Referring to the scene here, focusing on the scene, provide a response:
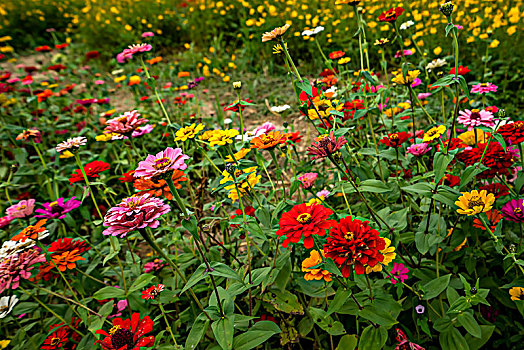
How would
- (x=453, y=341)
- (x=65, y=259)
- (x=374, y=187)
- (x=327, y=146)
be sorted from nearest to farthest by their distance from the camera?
(x=327, y=146) < (x=453, y=341) < (x=374, y=187) < (x=65, y=259)

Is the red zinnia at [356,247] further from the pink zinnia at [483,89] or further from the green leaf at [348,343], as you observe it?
the pink zinnia at [483,89]

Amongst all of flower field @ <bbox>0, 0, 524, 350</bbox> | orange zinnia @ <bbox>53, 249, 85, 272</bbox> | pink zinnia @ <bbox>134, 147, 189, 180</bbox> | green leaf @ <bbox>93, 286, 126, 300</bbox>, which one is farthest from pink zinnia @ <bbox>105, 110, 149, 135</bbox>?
green leaf @ <bbox>93, 286, 126, 300</bbox>

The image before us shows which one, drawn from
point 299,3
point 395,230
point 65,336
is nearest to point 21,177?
point 65,336

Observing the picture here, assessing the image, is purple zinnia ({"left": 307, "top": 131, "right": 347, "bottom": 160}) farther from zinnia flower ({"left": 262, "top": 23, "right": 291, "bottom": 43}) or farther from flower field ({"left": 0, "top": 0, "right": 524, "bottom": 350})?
zinnia flower ({"left": 262, "top": 23, "right": 291, "bottom": 43})

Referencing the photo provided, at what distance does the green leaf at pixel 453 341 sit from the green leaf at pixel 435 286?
0.46ft

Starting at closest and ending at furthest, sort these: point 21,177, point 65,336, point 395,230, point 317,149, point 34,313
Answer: point 317,149 → point 395,230 → point 65,336 → point 34,313 → point 21,177

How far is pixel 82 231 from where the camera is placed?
2361mm

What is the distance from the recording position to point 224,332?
3.34 ft

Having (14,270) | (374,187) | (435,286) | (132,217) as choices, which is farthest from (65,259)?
(435,286)

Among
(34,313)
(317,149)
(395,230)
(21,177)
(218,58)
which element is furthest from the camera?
(218,58)

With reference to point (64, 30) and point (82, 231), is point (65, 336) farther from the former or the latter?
point (64, 30)

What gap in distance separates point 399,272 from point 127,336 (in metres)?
0.95

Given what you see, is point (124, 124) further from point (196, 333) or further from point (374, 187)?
point (374, 187)

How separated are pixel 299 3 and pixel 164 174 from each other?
439cm
